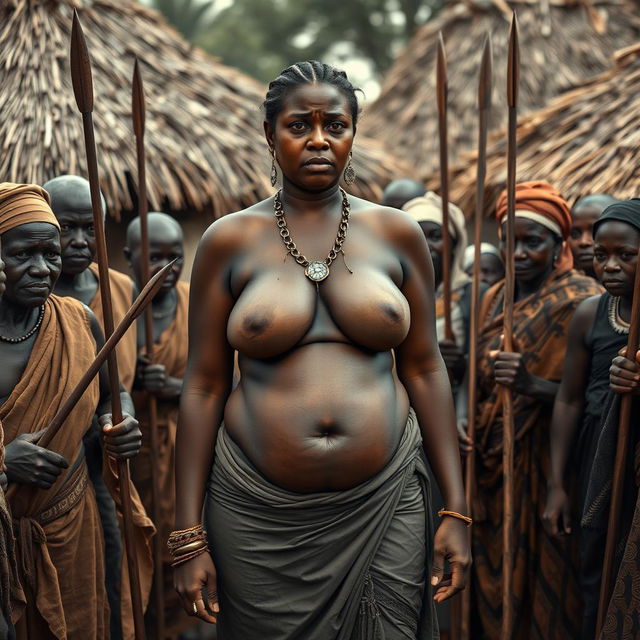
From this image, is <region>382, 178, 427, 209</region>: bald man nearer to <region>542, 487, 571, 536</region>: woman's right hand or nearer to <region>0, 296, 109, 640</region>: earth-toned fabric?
<region>542, 487, 571, 536</region>: woman's right hand

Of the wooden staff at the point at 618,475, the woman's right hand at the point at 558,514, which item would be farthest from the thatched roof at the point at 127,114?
the wooden staff at the point at 618,475

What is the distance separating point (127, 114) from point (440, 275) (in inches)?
110

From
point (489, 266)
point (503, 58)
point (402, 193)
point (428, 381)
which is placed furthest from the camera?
point (503, 58)

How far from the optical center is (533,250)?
5.20 m

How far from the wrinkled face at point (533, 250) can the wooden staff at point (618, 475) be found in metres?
1.02

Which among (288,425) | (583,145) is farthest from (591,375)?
(583,145)

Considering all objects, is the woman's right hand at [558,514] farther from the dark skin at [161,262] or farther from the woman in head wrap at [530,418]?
the dark skin at [161,262]

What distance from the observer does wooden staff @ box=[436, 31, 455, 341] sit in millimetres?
4863

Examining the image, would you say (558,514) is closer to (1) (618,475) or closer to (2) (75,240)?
(1) (618,475)

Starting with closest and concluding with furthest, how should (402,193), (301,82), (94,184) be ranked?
(301,82) → (94,184) → (402,193)

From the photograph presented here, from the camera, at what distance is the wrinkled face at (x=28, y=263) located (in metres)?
3.93

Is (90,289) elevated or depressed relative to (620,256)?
depressed

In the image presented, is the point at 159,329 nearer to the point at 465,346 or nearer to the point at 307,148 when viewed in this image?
the point at 465,346

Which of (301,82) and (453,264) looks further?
(453,264)
